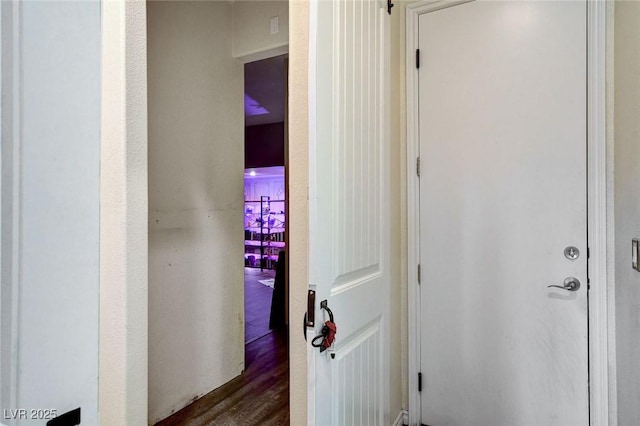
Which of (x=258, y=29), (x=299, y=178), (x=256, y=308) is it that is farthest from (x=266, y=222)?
(x=299, y=178)

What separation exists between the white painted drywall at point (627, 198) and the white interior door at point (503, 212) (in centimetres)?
13

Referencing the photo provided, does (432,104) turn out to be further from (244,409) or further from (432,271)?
(244,409)

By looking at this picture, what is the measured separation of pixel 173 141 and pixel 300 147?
1298 millimetres

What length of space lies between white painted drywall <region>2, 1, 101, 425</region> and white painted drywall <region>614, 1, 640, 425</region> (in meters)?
1.67

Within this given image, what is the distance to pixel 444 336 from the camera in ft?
6.30

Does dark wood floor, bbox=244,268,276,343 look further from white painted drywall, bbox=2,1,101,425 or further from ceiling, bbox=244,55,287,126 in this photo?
white painted drywall, bbox=2,1,101,425

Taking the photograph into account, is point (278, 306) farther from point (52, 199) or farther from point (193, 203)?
point (52, 199)

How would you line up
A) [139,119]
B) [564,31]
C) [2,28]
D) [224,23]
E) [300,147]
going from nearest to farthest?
[2,28]
[139,119]
[300,147]
[564,31]
[224,23]

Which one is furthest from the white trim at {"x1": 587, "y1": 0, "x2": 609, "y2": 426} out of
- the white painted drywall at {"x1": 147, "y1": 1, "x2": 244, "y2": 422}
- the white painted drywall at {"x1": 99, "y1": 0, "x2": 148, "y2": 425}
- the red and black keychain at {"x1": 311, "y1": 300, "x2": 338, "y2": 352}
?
the white painted drywall at {"x1": 147, "y1": 1, "x2": 244, "y2": 422}

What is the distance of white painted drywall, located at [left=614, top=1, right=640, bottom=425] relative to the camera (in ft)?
4.18

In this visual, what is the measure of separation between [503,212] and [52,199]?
1.88 metres

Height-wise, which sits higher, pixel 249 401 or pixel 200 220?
pixel 200 220

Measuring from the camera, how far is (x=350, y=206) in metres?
1.27

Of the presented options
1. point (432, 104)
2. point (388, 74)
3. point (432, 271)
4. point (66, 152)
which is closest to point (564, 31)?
point (432, 104)
